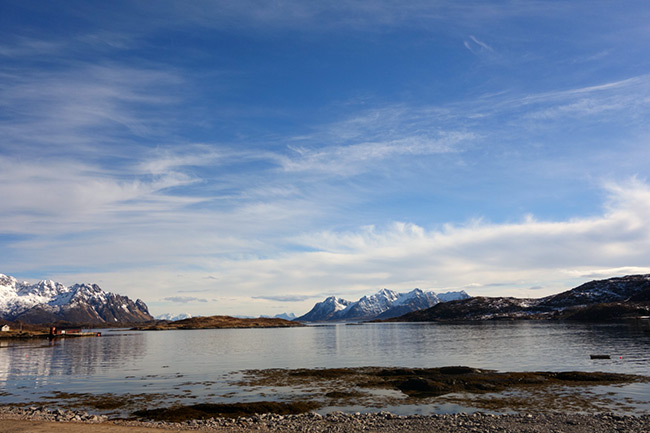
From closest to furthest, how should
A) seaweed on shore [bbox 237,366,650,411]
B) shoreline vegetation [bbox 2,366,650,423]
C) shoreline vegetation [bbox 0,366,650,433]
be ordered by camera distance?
1. shoreline vegetation [bbox 0,366,650,433]
2. shoreline vegetation [bbox 2,366,650,423]
3. seaweed on shore [bbox 237,366,650,411]

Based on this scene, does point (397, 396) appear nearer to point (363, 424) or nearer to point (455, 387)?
point (455, 387)

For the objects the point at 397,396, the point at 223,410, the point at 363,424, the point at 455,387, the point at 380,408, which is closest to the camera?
the point at 363,424

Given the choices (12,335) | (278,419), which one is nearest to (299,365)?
(278,419)

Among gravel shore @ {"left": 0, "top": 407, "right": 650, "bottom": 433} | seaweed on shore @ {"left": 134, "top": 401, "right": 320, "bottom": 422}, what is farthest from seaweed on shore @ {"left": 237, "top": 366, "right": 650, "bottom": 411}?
gravel shore @ {"left": 0, "top": 407, "right": 650, "bottom": 433}

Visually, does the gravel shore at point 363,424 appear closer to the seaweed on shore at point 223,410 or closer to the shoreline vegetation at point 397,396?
the seaweed on shore at point 223,410

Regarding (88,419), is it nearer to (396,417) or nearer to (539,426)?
(396,417)

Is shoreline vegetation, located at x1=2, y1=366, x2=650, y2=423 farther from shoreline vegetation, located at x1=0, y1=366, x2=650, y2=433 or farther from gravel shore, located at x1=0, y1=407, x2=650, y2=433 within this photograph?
gravel shore, located at x1=0, y1=407, x2=650, y2=433

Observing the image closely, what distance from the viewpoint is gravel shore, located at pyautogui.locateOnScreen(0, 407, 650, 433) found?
31.1 m

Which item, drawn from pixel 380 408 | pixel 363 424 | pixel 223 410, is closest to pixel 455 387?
pixel 380 408

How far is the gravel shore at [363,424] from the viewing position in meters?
31.1

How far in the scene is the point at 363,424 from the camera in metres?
33.0

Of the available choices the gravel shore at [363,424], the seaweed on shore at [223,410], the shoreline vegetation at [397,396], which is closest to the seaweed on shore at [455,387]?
the shoreline vegetation at [397,396]

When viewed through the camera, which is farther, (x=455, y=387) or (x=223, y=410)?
(x=455, y=387)

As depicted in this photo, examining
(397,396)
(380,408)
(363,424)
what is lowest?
(397,396)
